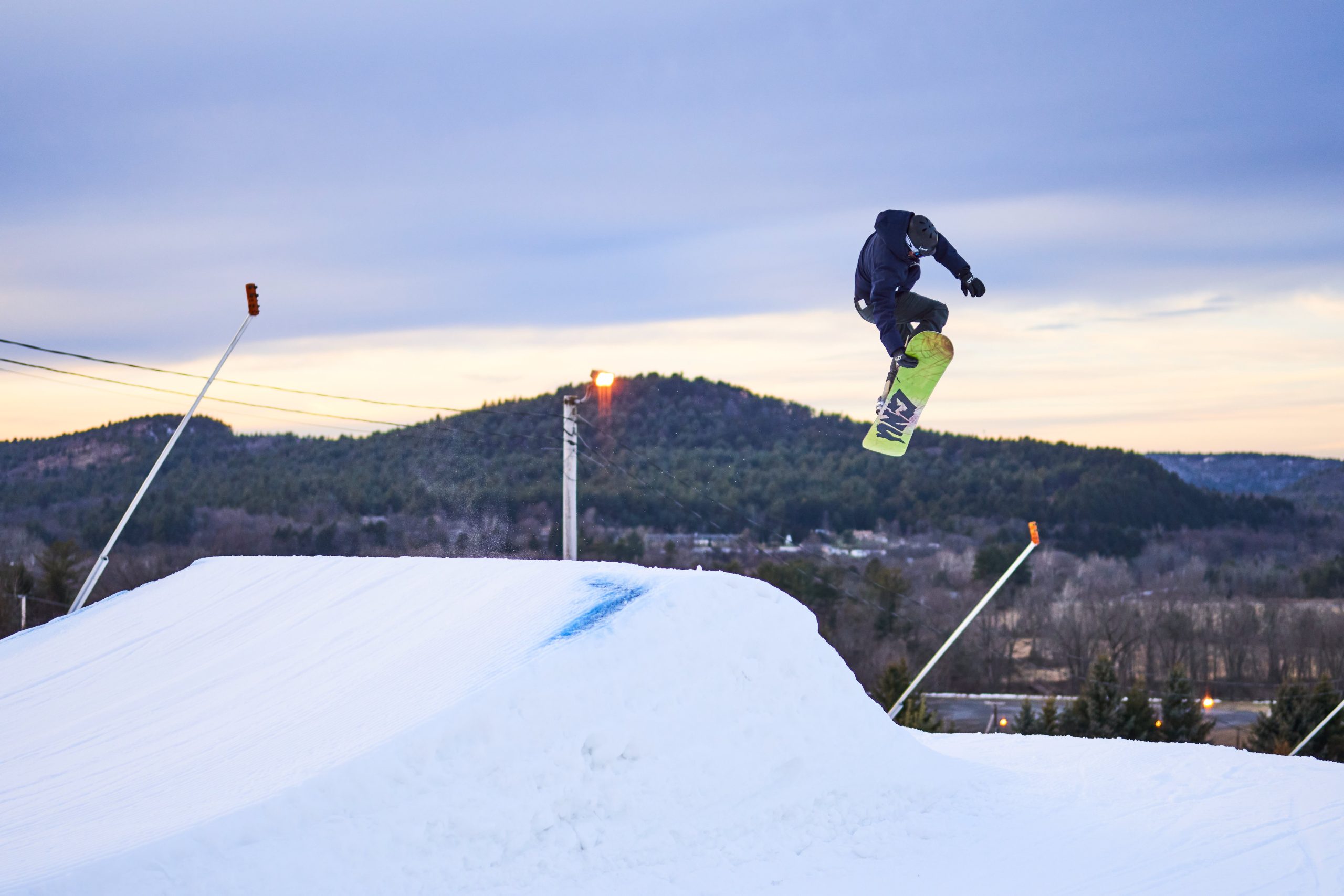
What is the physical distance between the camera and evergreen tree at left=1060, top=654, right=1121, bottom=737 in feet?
144

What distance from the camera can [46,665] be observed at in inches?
612

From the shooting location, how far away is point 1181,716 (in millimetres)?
44156

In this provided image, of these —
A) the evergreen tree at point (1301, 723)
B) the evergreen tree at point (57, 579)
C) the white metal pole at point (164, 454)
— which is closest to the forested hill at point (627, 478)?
the evergreen tree at point (57, 579)

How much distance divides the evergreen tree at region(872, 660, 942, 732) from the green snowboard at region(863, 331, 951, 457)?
26.5 m

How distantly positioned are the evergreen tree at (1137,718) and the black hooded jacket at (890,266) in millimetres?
40686

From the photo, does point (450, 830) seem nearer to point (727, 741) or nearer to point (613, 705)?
point (613, 705)

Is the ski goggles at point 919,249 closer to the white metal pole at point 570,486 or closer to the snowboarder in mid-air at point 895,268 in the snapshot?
the snowboarder in mid-air at point 895,268

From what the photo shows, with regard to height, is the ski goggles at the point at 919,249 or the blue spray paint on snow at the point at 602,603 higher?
the ski goggles at the point at 919,249

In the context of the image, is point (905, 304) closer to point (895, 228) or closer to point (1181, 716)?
point (895, 228)

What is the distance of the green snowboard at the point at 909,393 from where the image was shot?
8883 millimetres

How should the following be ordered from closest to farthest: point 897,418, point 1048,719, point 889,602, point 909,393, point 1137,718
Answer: point 909,393
point 897,418
point 1048,719
point 1137,718
point 889,602

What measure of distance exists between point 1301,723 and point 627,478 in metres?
50.6

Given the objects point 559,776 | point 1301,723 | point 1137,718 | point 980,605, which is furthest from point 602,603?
point 1301,723

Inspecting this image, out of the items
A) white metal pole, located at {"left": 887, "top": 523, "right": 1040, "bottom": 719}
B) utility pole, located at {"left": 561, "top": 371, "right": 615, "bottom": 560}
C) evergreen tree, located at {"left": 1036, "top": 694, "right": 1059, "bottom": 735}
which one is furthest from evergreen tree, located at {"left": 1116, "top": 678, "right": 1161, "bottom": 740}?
utility pole, located at {"left": 561, "top": 371, "right": 615, "bottom": 560}
